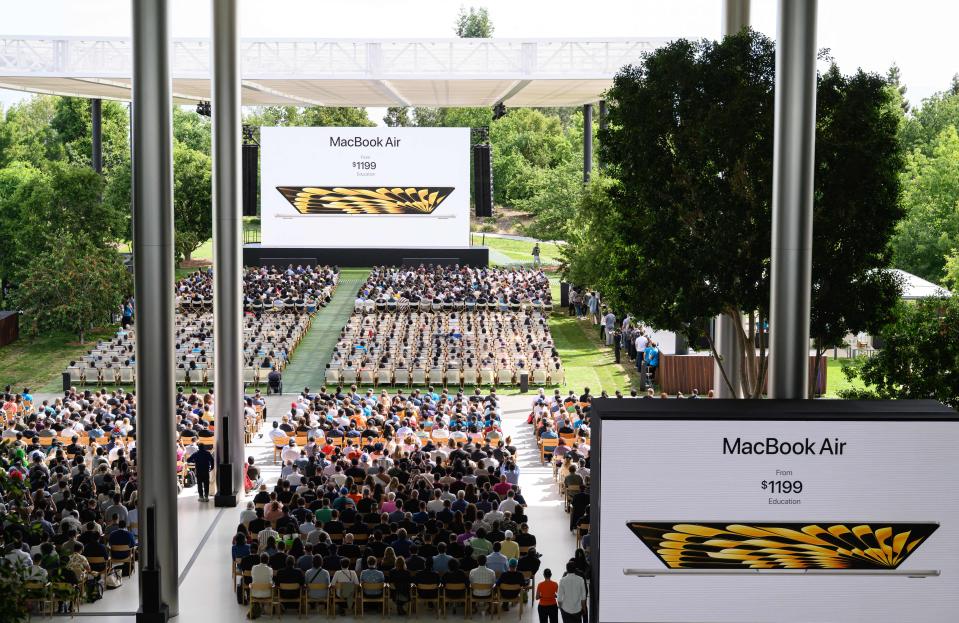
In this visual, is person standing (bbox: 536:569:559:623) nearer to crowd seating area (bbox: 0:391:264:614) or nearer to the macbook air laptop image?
the macbook air laptop image

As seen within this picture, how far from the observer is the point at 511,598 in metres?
14.3

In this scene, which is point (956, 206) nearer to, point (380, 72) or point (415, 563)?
point (380, 72)

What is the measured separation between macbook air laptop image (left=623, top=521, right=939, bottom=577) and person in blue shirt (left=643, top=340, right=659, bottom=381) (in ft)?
61.7

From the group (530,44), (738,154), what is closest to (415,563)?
(738,154)

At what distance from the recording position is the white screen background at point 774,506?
11781mm

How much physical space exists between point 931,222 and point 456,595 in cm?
3867

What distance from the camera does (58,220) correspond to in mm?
41000

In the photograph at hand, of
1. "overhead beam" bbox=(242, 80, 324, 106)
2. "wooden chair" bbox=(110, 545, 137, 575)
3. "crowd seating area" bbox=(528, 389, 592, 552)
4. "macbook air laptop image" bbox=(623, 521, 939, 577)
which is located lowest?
"wooden chair" bbox=(110, 545, 137, 575)

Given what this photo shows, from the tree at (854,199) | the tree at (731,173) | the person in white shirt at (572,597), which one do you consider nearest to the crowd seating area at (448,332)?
the tree at (731,173)

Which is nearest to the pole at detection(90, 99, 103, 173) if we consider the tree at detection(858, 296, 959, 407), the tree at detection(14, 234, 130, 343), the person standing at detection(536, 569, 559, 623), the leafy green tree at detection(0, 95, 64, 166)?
the leafy green tree at detection(0, 95, 64, 166)

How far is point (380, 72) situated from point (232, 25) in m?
21.1

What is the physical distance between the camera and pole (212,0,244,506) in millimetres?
19438

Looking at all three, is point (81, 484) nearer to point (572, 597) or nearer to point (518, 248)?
point (572, 597)

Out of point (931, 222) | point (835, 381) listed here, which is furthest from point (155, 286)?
point (931, 222)
